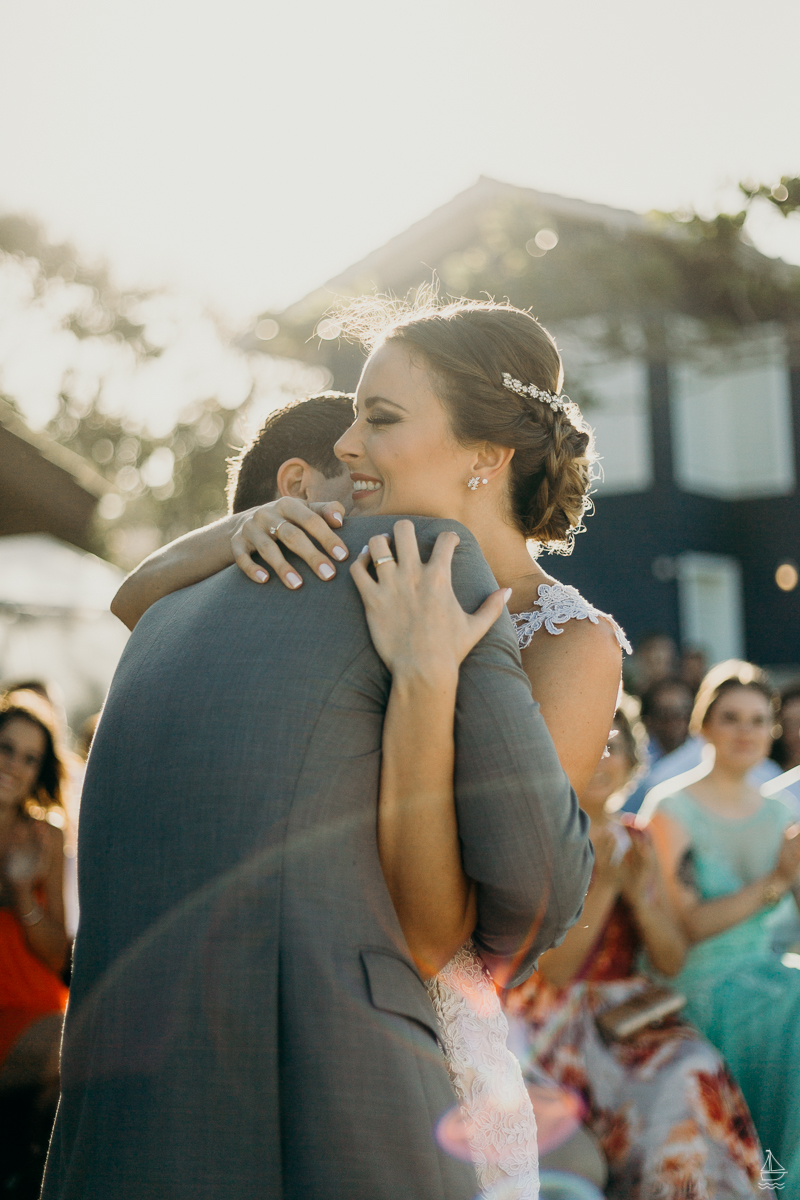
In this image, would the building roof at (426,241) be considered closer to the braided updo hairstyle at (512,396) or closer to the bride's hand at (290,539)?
the braided updo hairstyle at (512,396)

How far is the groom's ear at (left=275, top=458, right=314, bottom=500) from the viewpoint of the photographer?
9.36ft

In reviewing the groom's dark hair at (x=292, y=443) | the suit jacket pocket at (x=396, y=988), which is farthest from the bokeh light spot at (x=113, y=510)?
the suit jacket pocket at (x=396, y=988)

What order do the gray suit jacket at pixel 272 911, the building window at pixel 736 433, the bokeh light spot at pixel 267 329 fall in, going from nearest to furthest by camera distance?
the gray suit jacket at pixel 272 911, the bokeh light spot at pixel 267 329, the building window at pixel 736 433

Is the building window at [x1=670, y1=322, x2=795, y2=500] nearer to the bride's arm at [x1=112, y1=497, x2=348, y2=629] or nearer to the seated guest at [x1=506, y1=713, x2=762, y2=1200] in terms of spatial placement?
the seated guest at [x1=506, y1=713, x2=762, y2=1200]

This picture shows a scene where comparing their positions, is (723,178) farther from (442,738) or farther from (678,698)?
(442,738)

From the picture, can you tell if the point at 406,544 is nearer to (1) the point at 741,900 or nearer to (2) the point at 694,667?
(1) the point at 741,900

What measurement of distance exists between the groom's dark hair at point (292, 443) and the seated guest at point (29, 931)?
2.45 metres

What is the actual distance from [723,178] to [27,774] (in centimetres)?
770

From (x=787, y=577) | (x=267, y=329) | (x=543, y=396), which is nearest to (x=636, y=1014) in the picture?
(x=543, y=396)

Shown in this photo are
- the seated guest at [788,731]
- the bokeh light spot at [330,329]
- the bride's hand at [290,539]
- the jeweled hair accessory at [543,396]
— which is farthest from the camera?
the seated guest at [788,731]

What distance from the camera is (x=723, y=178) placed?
385 inches

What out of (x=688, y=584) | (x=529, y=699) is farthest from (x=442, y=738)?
(x=688, y=584)

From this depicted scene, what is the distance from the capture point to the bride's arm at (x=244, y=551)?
1743 mm

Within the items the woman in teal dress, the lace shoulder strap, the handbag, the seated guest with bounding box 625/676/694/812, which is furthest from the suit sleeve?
the seated guest with bounding box 625/676/694/812
